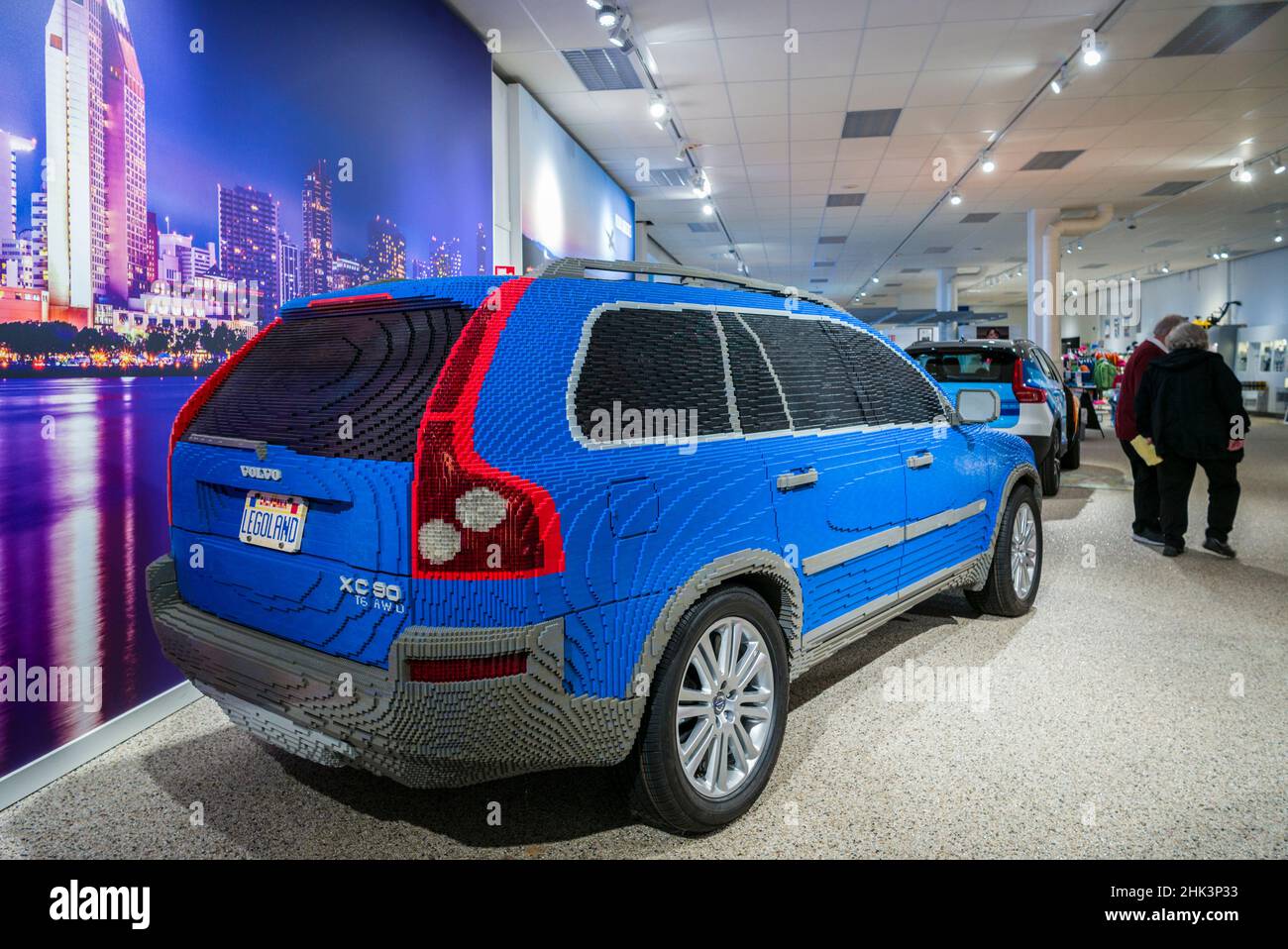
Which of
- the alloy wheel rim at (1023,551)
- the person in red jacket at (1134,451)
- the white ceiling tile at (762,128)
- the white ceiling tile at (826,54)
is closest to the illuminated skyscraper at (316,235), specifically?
the alloy wheel rim at (1023,551)

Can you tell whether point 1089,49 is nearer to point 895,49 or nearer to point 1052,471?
point 895,49

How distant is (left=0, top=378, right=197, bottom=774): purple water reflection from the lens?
8.50 feet

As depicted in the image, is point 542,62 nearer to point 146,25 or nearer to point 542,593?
point 146,25

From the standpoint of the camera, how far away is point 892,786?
2584 mm

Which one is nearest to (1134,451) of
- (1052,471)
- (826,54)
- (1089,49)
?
(1052,471)

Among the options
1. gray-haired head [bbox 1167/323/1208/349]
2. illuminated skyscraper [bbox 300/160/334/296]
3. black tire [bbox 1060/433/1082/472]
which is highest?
illuminated skyscraper [bbox 300/160/334/296]

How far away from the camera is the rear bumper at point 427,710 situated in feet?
5.77

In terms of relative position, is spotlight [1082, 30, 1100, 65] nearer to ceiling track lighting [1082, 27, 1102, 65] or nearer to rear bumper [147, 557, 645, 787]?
ceiling track lighting [1082, 27, 1102, 65]

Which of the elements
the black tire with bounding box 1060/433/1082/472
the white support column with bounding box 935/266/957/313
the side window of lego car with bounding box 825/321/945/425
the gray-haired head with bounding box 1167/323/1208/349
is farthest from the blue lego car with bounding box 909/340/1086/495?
the white support column with bounding box 935/266/957/313

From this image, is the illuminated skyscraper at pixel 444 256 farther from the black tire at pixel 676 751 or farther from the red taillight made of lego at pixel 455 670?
the red taillight made of lego at pixel 455 670

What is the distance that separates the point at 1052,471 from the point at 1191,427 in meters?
3.00

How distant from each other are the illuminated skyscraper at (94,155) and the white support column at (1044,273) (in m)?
14.8

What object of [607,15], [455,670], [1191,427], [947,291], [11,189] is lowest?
[455,670]

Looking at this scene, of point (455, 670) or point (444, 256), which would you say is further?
point (444, 256)
